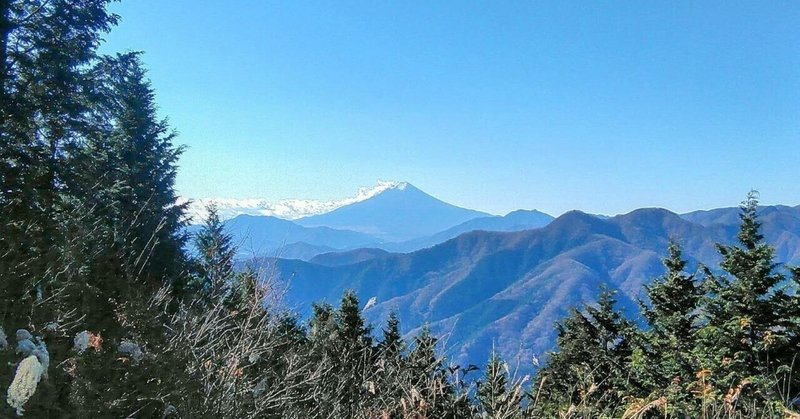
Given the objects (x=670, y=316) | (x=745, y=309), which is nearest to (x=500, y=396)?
(x=745, y=309)

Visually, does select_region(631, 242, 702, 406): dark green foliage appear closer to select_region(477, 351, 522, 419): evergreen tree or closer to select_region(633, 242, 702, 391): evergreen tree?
select_region(633, 242, 702, 391): evergreen tree

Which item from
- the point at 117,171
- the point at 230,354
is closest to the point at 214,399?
the point at 230,354

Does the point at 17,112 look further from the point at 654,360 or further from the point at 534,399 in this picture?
the point at 654,360

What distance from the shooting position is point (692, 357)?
14977 mm

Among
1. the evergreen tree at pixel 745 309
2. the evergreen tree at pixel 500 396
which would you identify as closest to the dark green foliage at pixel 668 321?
the evergreen tree at pixel 745 309

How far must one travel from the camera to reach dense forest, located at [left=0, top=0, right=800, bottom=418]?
2611 mm

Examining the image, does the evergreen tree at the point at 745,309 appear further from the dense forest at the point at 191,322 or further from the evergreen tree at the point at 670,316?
the evergreen tree at the point at 670,316

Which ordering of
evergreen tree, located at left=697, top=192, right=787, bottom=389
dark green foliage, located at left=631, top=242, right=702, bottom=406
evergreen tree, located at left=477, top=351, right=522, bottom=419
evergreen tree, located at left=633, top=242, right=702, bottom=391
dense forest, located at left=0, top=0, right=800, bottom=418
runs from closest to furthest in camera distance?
1. dense forest, located at left=0, top=0, right=800, bottom=418
2. evergreen tree, located at left=477, top=351, right=522, bottom=419
3. evergreen tree, located at left=697, top=192, right=787, bottom=389
4. dark green foliage, located at left=631, top=242, right=702, bottom=406
5. evergreen tree, located at left=633, top=242, right=702, bottom=391

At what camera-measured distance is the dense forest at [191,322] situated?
8.57 feet

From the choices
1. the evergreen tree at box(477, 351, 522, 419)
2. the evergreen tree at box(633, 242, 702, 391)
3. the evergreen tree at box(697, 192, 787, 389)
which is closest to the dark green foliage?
the evergreen tree at box(633, 242, 702, 391)

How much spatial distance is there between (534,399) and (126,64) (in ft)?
58.7

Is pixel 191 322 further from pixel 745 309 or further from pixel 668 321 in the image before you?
pixel 668 321

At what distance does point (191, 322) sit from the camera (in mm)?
3699

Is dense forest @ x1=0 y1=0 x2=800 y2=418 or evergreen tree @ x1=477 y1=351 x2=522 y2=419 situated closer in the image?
dense forest @ x1=0 y1=0 x2=800 y2=418
